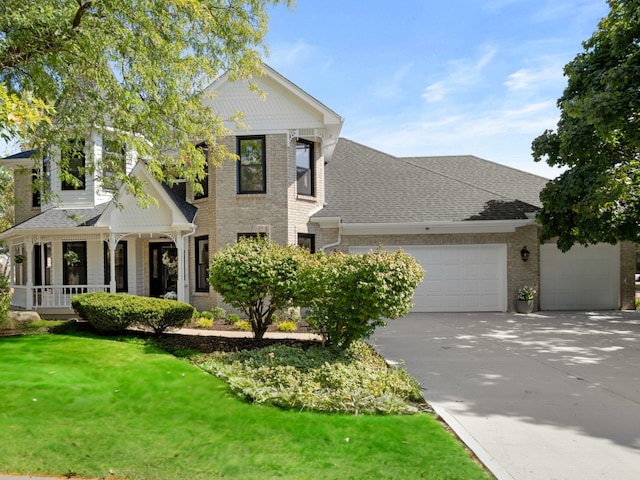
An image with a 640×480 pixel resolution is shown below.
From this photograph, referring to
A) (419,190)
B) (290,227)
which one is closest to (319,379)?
(290,227)

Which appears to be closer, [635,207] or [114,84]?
[114,84]

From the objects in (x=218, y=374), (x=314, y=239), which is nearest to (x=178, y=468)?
(x=218, y=374)

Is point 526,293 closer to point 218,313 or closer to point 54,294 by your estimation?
point 218,313

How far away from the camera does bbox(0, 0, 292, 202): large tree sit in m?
8.38

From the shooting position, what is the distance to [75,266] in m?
15.8

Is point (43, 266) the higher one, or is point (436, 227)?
point (436, 227)

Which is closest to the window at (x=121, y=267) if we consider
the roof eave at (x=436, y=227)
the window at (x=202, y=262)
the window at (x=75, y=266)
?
the window at (x=75, y=266)

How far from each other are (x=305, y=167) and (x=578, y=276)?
1105cm

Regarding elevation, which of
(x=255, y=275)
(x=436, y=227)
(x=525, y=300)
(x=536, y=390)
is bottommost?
(x=536, y=390)

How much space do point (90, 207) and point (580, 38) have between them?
706 inches

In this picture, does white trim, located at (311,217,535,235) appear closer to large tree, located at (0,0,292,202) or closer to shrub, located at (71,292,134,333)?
large tree, located at (0,0,292,202)

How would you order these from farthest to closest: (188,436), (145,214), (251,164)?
(251,164) → (145,214) → (188,436)

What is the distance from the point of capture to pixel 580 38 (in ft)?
42.9

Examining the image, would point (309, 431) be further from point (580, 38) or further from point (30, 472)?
point (580, 38)
